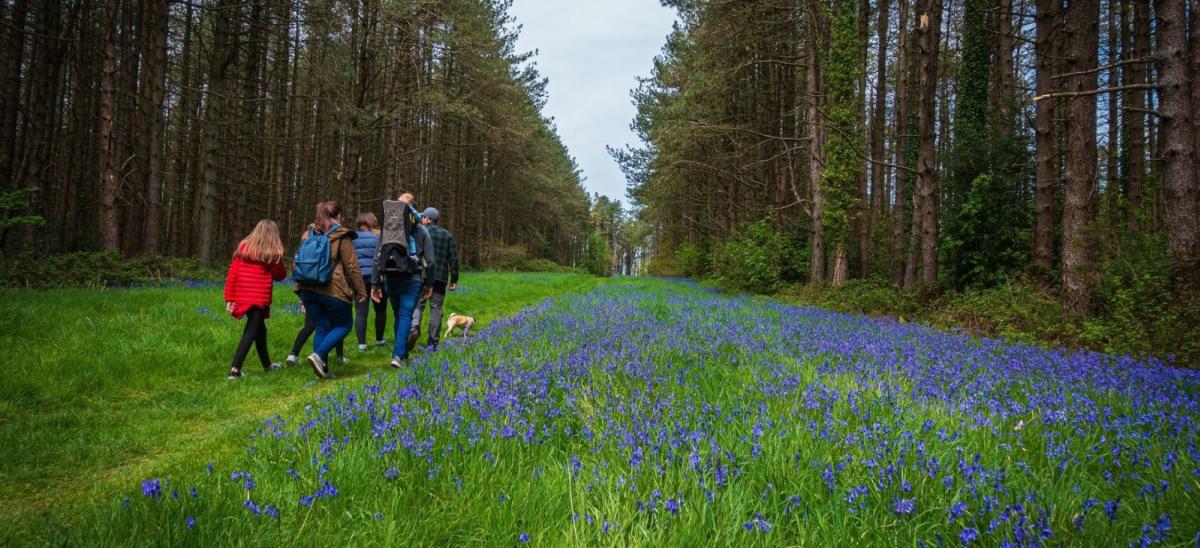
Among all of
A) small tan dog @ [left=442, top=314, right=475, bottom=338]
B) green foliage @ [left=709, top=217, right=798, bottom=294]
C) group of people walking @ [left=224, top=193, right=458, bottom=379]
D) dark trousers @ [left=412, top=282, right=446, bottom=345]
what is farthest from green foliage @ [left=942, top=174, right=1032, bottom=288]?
group of people walking @ [left=224, top=193, right=458, bottom=379]

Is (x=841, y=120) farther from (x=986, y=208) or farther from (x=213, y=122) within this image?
(x=213, y=122)

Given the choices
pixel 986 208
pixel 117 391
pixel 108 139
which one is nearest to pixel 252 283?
pixel 117 391

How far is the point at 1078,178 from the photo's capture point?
26.8ft

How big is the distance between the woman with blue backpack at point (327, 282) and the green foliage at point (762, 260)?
16.1 meters

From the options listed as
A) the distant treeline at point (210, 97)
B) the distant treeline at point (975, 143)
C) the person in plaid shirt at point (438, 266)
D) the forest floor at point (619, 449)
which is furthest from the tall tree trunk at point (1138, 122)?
the distant treeline at point (210, 97)

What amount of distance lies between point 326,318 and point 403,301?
0.99 meters

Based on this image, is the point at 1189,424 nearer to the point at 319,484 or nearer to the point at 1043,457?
the point at 1043,457

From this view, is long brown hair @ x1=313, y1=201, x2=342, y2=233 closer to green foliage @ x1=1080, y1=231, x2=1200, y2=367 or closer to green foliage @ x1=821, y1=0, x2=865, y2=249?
green foliage @ x1=1080, y1=231, x2=1200, y2=367

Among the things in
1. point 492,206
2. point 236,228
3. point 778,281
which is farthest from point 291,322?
point 492,206

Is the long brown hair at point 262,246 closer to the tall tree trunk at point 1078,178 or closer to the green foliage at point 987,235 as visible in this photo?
the tall tree trunk at point 1078,178

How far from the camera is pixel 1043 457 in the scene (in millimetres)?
2711

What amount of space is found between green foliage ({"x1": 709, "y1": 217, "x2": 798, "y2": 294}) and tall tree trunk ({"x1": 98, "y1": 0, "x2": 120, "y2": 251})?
64.5 ft

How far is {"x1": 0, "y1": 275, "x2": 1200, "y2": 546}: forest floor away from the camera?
1.94 m

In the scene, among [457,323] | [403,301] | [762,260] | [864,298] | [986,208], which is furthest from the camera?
[762,260]
